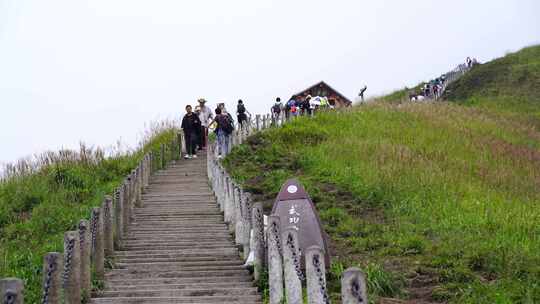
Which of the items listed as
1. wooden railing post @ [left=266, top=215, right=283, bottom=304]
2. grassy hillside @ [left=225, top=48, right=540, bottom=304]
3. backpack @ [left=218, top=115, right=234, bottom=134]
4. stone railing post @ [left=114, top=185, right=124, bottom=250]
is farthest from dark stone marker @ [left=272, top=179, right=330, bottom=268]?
backpack @ [left=218, top=115, right=234, bottom=134]

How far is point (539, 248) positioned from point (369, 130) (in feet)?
51.2

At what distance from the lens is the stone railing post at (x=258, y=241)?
1181 cm

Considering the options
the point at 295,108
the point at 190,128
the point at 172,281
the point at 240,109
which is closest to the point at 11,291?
the point at 172,281

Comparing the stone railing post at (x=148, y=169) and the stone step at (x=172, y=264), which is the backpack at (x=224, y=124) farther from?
the stone step at (x=172, y=264)

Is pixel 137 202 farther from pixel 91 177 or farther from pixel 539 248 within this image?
pixel 539 248

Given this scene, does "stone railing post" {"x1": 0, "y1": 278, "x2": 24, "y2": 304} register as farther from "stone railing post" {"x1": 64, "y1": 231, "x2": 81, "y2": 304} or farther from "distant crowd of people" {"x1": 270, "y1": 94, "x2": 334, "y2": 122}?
"distant crowd of people" {"x1": 270, "y1": 94, "x2": 334, "y2": 122}

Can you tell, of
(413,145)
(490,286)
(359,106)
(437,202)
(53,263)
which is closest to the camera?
(53,263)

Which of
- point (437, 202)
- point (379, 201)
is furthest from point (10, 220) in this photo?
point (437, 202)

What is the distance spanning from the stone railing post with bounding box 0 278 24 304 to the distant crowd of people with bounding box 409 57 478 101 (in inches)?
1624

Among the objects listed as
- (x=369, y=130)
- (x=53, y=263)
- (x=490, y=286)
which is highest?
(x=369, y=130)

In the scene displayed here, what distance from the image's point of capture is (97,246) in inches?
475

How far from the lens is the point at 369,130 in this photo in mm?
28734

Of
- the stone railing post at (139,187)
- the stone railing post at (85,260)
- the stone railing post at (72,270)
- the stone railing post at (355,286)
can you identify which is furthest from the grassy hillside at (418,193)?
the stone railing post at (355,286)

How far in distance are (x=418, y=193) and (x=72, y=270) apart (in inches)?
382
